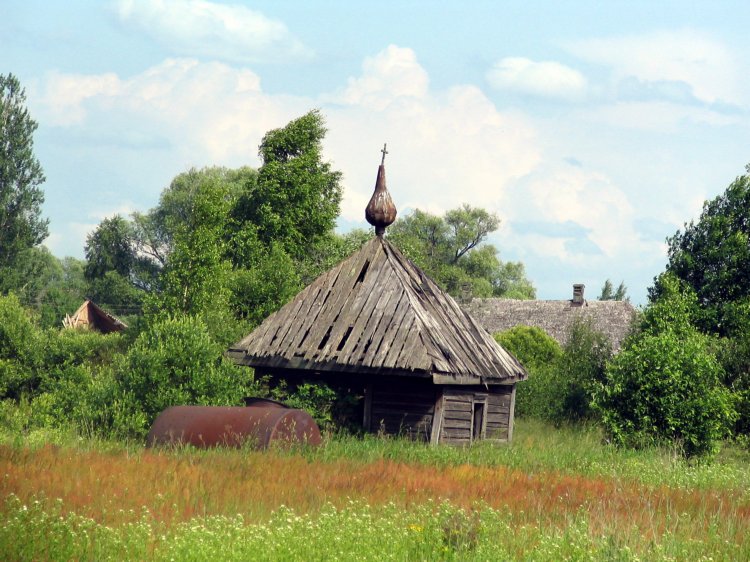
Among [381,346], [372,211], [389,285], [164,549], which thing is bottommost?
[164,549]

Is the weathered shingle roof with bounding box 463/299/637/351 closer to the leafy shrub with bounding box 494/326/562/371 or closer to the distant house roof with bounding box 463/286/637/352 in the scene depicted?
the distant house roof with bounding box 463/286/637/352

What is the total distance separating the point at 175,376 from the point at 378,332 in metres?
5.07

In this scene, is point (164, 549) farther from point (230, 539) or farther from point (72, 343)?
point (72, 343)

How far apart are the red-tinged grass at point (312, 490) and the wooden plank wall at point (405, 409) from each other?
744 cm

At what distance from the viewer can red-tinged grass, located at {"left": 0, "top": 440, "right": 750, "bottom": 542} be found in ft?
35.2

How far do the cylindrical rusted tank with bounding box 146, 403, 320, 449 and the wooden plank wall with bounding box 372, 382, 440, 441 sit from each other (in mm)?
5047

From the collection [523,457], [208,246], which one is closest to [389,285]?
[523,457]

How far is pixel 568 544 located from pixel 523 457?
368 inches

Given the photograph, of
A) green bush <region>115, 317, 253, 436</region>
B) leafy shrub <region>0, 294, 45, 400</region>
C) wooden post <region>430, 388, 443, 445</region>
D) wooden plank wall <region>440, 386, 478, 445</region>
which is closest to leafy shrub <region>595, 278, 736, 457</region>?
wooden plank wall <region>440, 386, 478, 445</region>

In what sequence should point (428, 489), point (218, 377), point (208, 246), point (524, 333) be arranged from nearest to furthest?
point (428, 489) → point (218, 377) → point (208, 246) → point (524, 333)

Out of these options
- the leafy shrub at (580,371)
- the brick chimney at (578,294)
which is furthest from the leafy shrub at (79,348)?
the brick chimney at (578,294)

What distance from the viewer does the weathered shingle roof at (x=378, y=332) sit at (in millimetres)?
22078

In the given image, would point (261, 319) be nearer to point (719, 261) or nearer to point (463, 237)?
point (719, 261)

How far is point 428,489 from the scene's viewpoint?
1266 cm
